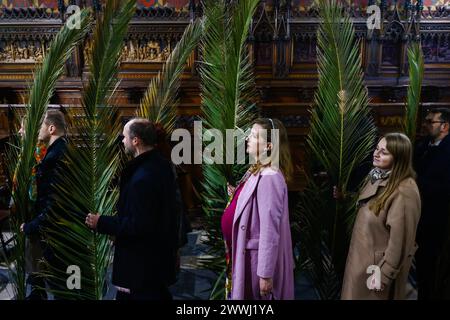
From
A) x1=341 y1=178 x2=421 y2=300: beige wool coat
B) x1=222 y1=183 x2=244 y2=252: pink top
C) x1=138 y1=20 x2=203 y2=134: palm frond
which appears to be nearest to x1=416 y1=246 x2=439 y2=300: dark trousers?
x1=341 y1=178 x2=421 y2=300: beige wool coat

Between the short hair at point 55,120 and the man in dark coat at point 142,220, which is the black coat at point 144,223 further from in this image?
the short hair at point 55,120

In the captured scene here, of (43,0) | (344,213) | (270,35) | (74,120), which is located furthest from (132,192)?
(43,0)

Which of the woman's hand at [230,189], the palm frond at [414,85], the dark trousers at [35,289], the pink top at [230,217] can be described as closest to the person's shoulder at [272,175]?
the pink top at [230,217]

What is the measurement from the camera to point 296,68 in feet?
22.4

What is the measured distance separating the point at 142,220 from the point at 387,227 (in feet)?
3.96

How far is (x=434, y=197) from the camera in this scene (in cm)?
283

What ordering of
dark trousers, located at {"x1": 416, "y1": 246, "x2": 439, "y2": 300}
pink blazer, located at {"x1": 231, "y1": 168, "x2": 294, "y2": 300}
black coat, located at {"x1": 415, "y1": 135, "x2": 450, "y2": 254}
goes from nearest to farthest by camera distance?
pink blazer, located at {"x1": 231, "y1": 168, "x2": 294, "y2": 300}
black coat, located at {"x1": 415, "y1": 135, "x2": 450, "y2": 254}
dark trousers, located at {"x1": 416, "y1": 246, "x2": 439, "y2": 300}

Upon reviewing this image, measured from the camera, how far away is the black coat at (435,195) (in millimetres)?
2807

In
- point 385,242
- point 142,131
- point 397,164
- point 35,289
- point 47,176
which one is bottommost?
point 35,289

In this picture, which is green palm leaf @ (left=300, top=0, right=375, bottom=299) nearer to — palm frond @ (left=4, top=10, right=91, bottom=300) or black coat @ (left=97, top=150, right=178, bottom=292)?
black coat @ (left=97, top=150, right=178, bottom=292)

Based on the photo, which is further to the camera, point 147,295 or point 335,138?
point 335,138

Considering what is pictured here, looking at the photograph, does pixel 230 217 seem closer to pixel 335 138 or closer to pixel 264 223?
pixel 264 223

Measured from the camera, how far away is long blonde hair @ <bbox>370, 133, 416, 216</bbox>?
2188 mm

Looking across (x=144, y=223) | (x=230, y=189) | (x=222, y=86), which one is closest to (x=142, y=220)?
(x=144, y=223)
